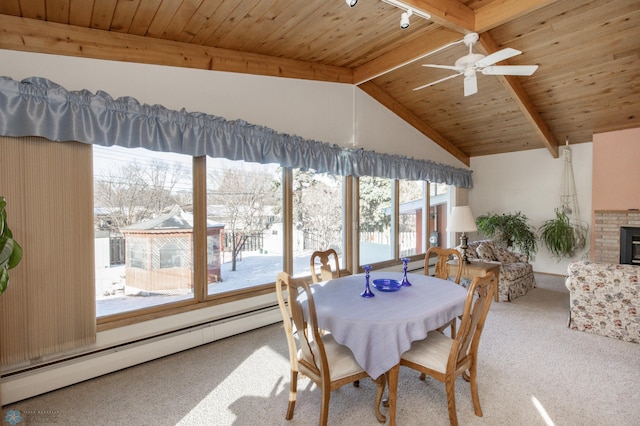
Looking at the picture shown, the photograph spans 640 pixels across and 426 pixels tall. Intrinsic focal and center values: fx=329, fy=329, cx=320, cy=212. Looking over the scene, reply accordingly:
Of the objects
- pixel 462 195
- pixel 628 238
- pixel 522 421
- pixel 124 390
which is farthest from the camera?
pixel 462 195

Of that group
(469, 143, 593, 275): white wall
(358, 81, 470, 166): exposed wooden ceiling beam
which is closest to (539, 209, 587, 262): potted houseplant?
(469, 143, 593, 275): white wall

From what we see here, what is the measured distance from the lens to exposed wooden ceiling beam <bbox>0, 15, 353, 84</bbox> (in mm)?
2312

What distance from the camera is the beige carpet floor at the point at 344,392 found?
2053mm

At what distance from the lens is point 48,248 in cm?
238

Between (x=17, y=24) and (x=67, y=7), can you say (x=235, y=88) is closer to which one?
(x=67, y=7)

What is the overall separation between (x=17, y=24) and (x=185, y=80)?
3.78 feet

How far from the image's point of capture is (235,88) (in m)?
3.41

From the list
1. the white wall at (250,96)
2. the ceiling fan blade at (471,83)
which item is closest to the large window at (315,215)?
the white wall at (250,96)

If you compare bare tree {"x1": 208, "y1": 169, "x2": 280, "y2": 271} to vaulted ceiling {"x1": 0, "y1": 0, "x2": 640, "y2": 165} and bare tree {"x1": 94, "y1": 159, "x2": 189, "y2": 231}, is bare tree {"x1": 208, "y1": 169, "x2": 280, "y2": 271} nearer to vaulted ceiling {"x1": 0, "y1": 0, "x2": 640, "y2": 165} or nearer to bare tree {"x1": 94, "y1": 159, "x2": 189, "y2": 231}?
bare tree {"x1": 94, "y1": 159, "x2": 189, "y2": 231}

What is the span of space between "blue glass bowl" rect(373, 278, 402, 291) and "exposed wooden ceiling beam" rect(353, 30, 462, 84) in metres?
2.64

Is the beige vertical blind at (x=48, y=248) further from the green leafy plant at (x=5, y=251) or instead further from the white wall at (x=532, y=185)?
the white wall at (x=532, y=185)

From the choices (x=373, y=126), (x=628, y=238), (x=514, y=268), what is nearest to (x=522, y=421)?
(x=514, y=268)

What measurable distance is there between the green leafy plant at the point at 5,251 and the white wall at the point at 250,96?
127cm

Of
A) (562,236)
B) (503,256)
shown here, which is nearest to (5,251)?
(503,256)
